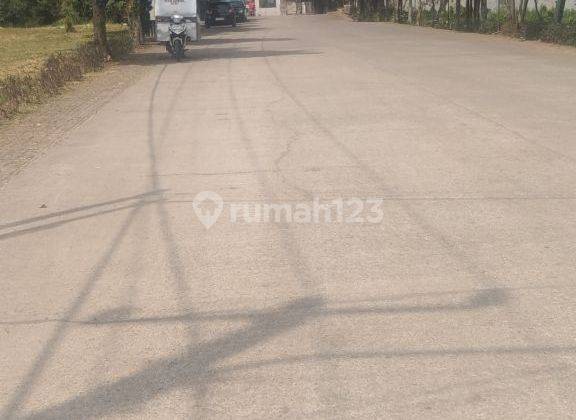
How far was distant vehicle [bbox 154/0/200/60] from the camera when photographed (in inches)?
1178

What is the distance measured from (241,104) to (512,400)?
1277 centimetres

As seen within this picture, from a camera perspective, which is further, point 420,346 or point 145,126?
point 145,126

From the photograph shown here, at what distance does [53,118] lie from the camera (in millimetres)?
16375

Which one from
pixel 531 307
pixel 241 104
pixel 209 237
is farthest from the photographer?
pixel 241 104

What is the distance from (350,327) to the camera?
5.49m

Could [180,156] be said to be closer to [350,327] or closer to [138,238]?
[138,238]

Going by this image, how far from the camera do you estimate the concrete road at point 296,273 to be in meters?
4.69

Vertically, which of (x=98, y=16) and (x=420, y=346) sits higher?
(x=98, y=16)

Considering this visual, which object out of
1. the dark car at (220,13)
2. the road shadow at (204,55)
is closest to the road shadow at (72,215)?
the road shadow at (204,55)

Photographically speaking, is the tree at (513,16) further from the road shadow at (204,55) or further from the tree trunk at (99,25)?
the tree trunk at (99,25)

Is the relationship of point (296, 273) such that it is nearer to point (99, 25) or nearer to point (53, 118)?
point (53, 118)

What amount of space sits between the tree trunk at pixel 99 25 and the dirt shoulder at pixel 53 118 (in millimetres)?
3991

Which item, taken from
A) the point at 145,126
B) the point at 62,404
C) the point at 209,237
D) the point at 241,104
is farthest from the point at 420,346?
the point at 241,104

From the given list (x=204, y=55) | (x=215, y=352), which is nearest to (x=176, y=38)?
(x=204, y=55)
